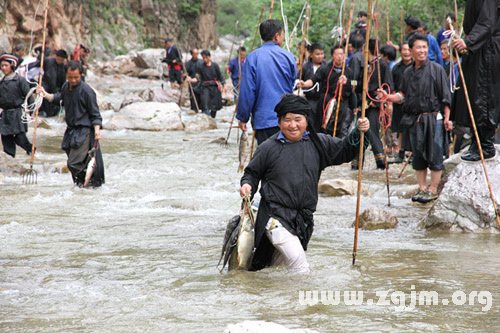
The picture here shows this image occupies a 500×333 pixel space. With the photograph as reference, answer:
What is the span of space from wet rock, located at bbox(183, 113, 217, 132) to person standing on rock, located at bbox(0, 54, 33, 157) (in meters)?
6.35

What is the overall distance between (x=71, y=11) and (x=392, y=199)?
24540 millimetres

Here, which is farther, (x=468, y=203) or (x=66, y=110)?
(x=66, y=110)

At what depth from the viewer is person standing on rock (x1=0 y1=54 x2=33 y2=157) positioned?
11031mm

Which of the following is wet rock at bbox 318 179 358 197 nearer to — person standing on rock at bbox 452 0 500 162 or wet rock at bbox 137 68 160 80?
person standing on rock at bbox 452 0 500 162

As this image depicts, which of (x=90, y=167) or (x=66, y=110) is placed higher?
(x=66, y=110)

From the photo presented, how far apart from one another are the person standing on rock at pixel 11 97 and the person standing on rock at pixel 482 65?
6.34 m

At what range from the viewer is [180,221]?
7684 millimetres

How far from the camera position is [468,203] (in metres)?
7.05

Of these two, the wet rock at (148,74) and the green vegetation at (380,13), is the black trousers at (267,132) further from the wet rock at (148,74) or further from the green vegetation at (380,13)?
the wet rock at (148,74)

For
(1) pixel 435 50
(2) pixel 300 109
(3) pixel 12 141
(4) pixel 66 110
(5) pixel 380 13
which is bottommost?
(3) pixel 12 141

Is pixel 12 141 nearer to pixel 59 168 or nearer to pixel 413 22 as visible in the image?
pixel 59 168

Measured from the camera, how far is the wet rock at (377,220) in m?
7.22

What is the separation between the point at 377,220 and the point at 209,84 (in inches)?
477

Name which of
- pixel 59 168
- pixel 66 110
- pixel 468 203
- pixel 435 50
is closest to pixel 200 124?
pixel 59 168
